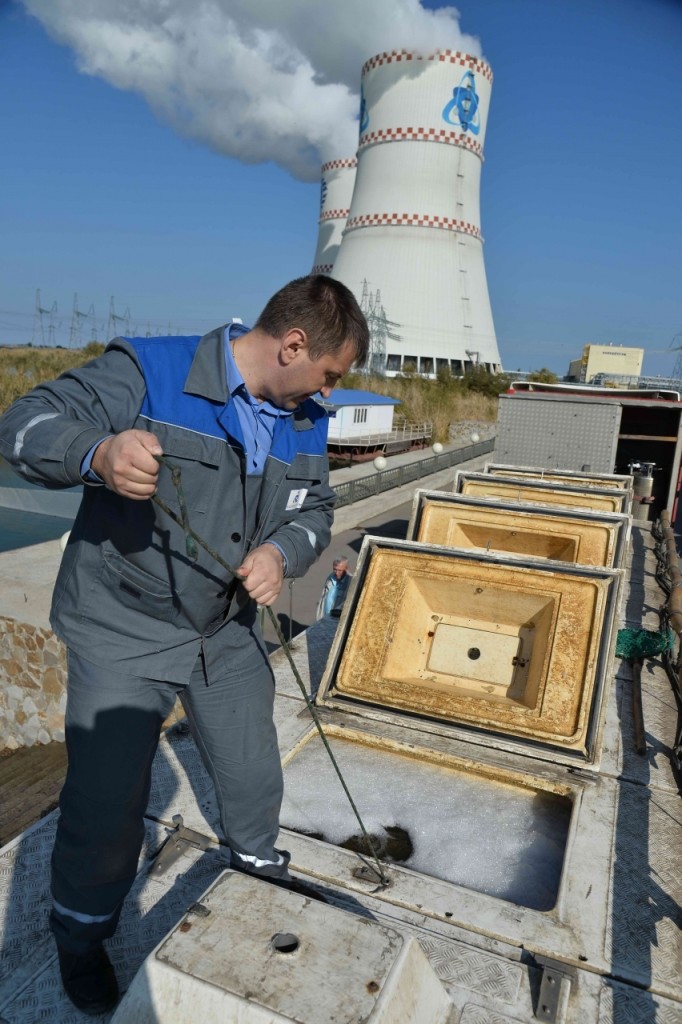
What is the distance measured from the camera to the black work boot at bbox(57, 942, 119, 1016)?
217 cm

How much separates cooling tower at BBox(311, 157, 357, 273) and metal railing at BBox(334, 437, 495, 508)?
4396 cm

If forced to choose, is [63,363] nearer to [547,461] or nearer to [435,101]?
[435,101]

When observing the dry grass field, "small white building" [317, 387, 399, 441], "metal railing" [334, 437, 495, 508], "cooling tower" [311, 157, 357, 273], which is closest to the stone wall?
"metal railing" [334, 437, 495, 508]

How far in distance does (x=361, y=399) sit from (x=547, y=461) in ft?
53.6

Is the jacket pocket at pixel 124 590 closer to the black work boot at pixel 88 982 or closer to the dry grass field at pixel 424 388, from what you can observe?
the black work boot at pixel 88 982

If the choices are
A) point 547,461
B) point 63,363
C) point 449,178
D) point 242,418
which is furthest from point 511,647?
point 449,178

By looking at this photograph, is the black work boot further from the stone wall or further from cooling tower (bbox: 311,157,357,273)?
cooling tower (bbox: 311,157,357,273)

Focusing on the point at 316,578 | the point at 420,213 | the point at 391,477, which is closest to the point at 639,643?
the point at 316,578

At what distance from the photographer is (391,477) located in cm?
1612

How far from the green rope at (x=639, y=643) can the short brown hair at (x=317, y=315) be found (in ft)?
13.1

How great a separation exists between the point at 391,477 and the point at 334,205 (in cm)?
5333

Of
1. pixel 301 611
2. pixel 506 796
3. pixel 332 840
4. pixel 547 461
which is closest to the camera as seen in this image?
pixel 332 840

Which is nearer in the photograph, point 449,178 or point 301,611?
point 301,611

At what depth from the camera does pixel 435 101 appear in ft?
137
